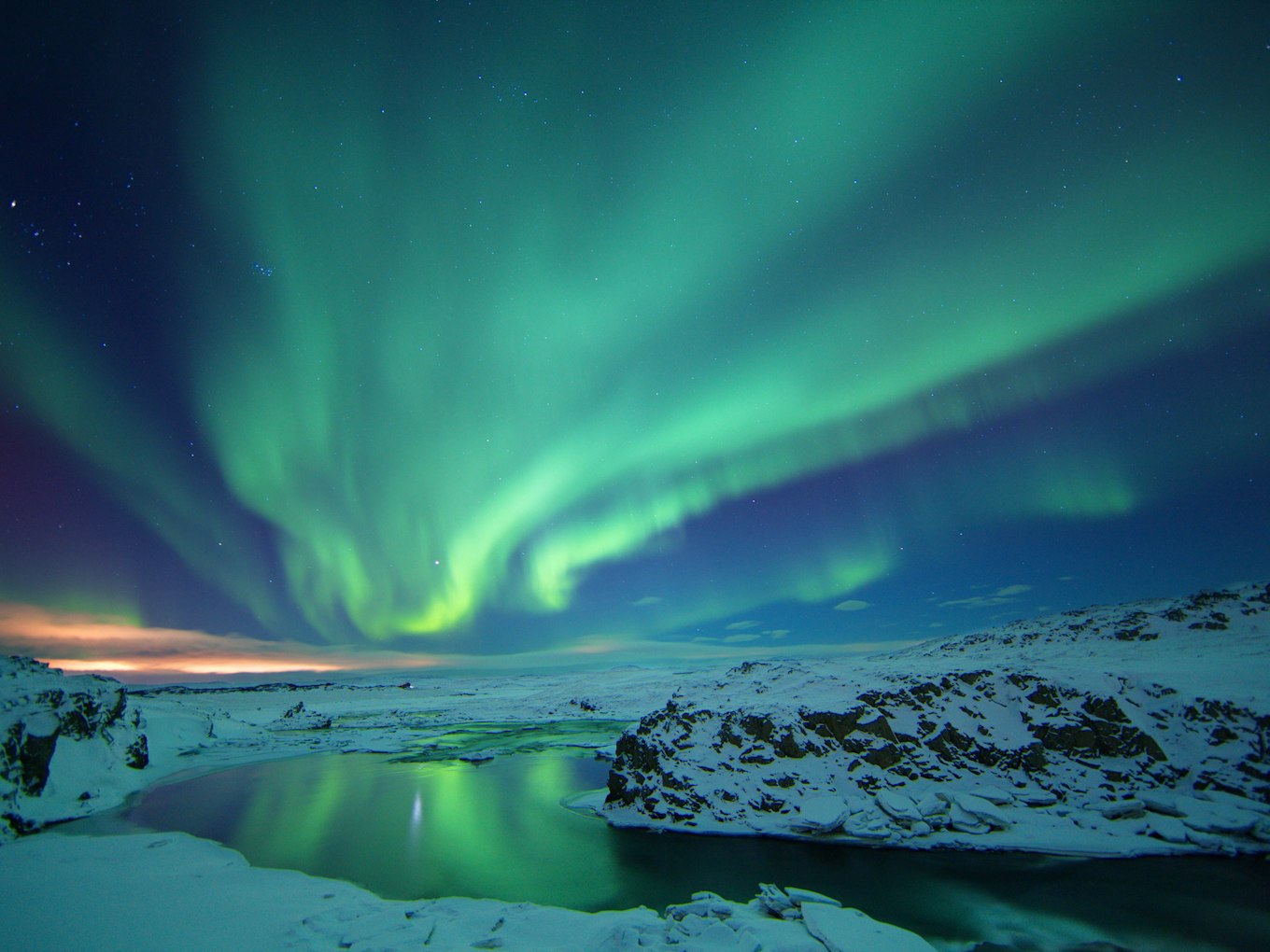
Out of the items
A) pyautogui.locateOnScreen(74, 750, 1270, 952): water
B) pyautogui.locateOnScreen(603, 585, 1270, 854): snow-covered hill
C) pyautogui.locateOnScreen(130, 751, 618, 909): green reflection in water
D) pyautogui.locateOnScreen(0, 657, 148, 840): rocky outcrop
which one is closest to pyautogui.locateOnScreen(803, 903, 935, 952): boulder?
pyautogui.locateOnScreen(74, 750, 1270, 952): water

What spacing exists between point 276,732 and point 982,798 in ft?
232

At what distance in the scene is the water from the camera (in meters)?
12.5

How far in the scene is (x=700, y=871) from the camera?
1650cm

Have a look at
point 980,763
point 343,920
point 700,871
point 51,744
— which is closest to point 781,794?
point 700,871

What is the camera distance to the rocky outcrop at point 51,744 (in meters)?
20.9

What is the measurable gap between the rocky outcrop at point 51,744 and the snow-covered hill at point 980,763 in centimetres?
2471

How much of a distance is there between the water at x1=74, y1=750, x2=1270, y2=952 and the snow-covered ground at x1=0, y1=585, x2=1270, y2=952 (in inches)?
48.5

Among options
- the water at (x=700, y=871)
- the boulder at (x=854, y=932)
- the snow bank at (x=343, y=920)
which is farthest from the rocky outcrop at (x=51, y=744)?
the boulder at (x=854, y=932)

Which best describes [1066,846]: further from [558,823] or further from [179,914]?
[179,914]

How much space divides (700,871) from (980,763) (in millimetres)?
13048

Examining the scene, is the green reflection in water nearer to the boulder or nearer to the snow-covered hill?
the snow-covered hill

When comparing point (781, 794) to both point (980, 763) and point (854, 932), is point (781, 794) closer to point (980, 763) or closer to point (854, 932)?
point (980, 763)

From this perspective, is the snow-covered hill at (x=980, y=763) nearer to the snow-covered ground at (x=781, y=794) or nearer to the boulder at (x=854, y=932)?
the snow-covered ground at (x=781, y=794)

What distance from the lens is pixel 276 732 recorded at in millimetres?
58750
